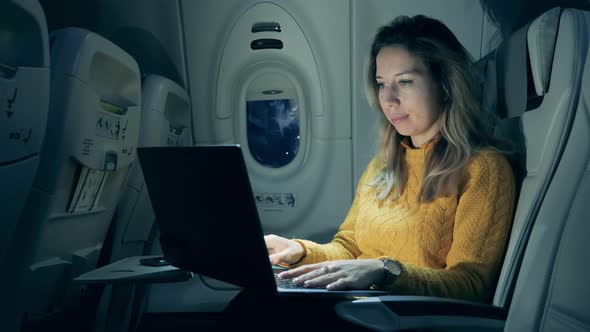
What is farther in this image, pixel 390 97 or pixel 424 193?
pixel 390 97

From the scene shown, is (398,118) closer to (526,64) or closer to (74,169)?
(526,64)

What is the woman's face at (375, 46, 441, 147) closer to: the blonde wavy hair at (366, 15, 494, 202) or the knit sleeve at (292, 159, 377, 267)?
the blonde wavy hair at (366, 15, 494, 202)

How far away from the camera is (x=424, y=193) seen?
5.08ft

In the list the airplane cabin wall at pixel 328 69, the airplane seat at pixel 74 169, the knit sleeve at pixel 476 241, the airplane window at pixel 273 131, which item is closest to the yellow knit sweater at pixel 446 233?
the knit sleeve at pixel 476 241

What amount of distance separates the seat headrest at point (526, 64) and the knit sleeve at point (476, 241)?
6.9 inches

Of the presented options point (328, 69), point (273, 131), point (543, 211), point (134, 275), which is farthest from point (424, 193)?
point (273, 131)

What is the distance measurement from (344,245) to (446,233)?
0.46 metres

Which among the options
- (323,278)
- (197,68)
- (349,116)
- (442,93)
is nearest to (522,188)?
(442,93)

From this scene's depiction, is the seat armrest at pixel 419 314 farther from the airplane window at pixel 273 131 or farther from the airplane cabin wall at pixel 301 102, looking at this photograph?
the airplane window at pixel 273 131

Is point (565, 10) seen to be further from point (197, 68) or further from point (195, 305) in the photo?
point (195, 305)

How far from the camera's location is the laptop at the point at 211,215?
1.07m

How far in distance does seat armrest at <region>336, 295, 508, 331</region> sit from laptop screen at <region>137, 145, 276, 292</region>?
0.20 m

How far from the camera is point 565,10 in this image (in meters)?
1.23

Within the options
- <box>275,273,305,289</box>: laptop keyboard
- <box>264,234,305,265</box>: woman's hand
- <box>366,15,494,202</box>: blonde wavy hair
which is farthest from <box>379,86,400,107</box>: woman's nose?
<box>275,273,305,289</box>: laptop keyboard
